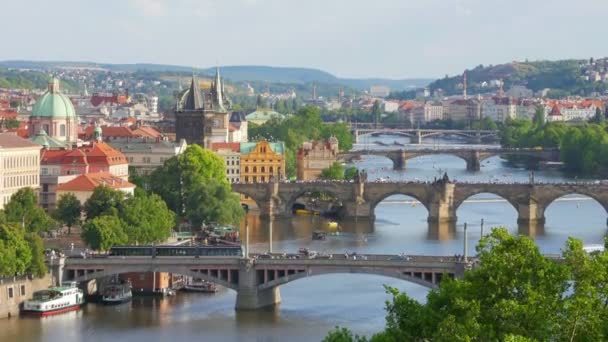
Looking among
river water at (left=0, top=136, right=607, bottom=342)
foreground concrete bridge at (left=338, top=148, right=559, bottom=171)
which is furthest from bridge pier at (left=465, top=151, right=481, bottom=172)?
river water at (left=0, top=136, right=607, bottom=342)

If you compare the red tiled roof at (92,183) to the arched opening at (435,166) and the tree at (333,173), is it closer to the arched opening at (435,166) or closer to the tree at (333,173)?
the tree at (333,173)

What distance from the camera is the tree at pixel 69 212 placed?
234ft

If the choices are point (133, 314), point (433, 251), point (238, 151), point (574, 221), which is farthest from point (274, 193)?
point (133, 314)

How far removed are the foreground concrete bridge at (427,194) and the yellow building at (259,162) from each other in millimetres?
7516

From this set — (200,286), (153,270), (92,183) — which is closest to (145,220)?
(200,286)

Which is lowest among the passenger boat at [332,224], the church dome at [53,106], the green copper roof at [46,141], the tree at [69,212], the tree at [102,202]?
the passenger boat at [332,224]

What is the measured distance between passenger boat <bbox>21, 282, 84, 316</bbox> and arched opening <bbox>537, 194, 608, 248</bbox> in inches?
825

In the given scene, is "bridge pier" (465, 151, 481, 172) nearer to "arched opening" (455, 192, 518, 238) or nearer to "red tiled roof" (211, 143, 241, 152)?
"arched opening" (455, 192, 518, 238)

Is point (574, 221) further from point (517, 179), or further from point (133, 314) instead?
point (133, 314)

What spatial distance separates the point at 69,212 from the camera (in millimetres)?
71312

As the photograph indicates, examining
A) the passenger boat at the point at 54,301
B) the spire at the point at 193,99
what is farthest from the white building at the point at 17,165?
the spire at the point at 193,99

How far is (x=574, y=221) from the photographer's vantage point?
84.6 m

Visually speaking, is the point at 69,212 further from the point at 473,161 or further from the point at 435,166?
the point at 435,166

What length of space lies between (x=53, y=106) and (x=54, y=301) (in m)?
36.3
